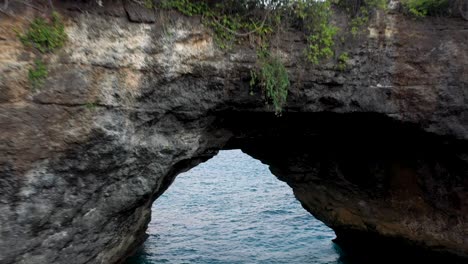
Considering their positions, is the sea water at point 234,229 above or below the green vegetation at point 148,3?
below

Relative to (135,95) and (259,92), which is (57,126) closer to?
(135,95)

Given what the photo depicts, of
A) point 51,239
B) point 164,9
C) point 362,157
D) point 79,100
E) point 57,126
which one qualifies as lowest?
point 51,239

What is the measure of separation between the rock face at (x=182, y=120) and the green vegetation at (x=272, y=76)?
170 millimetres

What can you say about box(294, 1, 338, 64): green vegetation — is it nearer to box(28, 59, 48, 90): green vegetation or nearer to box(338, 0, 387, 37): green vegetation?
box(338, 0, 387, 37): green vegetation

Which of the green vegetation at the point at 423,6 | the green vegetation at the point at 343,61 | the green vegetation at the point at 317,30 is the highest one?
the green vegetation at the point at 423,6

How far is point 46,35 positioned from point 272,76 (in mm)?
3066

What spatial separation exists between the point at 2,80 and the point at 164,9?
2243 mm

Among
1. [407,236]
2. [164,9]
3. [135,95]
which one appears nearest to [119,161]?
[135,95]

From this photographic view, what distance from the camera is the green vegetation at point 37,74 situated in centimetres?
459

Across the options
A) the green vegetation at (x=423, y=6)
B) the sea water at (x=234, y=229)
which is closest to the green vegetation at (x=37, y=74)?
the green vegetation at (x=423, y=6)

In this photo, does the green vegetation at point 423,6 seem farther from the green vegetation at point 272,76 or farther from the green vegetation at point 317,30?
the green vegetation at point 272,76

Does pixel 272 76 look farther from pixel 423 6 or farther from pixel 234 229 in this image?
pixel 234 229

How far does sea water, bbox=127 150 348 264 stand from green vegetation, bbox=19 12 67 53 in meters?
6.81

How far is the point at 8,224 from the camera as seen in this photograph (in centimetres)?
475
